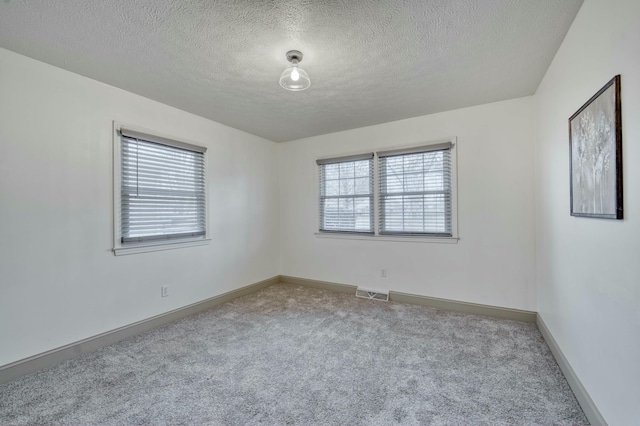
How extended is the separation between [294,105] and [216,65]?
995 mm

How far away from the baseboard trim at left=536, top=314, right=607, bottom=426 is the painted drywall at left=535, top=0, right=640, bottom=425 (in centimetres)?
4

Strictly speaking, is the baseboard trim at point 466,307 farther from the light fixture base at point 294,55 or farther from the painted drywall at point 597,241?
the light fixture base at point 294,55

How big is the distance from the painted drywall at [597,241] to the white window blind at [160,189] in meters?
3.55

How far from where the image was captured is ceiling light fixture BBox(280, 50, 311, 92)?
2.06m

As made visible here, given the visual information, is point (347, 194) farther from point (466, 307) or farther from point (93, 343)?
point (93, 343)

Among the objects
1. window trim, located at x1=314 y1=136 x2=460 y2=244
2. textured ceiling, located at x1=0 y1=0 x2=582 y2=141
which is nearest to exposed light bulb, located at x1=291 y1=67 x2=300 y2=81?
textured ceiling, located at x1=0 y1=0 x2=582 y2=141

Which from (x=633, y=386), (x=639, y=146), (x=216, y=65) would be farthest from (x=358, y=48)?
(x=633, y=386)

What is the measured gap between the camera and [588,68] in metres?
1.60

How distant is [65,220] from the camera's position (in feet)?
7.54

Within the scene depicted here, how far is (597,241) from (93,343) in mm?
3816

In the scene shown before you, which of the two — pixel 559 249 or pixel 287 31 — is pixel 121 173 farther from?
pixel 559 249

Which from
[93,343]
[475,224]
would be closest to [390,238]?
[475,224]

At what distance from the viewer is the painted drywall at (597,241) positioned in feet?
3.92

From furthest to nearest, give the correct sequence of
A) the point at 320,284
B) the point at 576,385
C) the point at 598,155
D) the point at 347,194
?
the point at 320,284 → the point at 347,194 → the point at 576,385 → the point at 598,155
